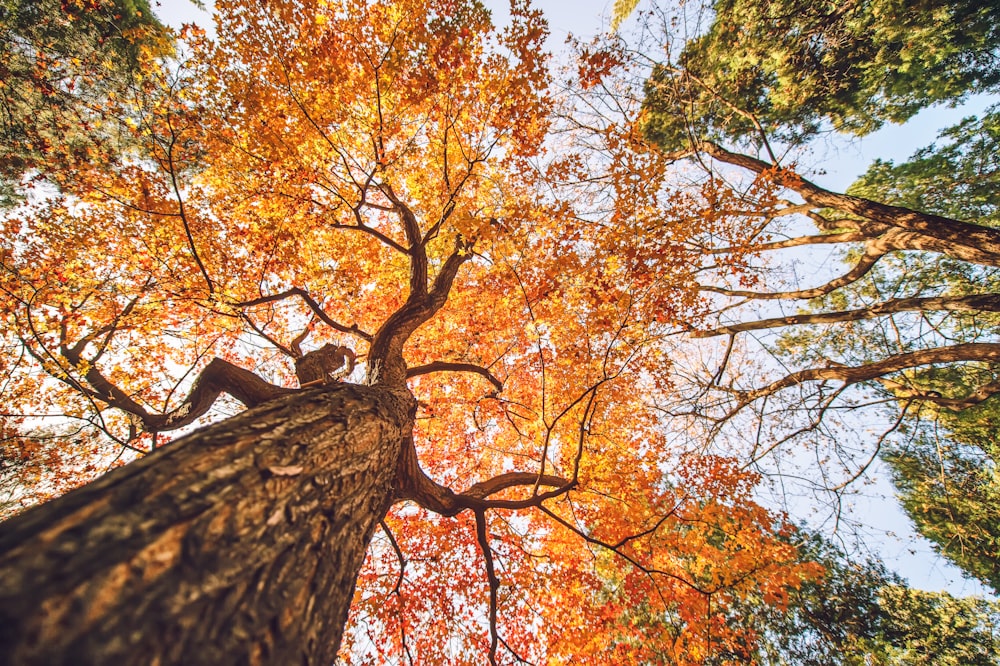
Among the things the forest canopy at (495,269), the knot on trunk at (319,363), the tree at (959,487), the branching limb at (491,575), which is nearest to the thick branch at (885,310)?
the forest canopy at (495,269)

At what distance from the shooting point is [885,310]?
21.3 feet

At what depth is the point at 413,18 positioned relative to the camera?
575 centimetres

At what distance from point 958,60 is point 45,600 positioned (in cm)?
1236

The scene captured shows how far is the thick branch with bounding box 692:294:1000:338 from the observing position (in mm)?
5363

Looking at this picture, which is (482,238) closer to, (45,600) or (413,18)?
(413,18)

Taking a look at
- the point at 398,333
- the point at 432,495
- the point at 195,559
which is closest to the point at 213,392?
the point at 398,333

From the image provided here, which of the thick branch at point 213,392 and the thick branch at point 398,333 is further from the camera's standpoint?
the thick branch at point 398,333

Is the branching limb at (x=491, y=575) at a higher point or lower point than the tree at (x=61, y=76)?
lower

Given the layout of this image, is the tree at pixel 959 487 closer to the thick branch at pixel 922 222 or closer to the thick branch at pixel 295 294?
the thick branch at pixel 922 222

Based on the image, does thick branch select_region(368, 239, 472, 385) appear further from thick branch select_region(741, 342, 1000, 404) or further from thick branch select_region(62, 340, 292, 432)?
thick branch select_region(741, 342, 1000, 404)

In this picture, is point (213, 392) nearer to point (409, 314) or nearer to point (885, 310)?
point (409, 314)

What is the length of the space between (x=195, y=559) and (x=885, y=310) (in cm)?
955

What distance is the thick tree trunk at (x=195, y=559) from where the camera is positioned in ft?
2.73

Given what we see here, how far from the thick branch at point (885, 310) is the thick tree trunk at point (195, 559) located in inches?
331
